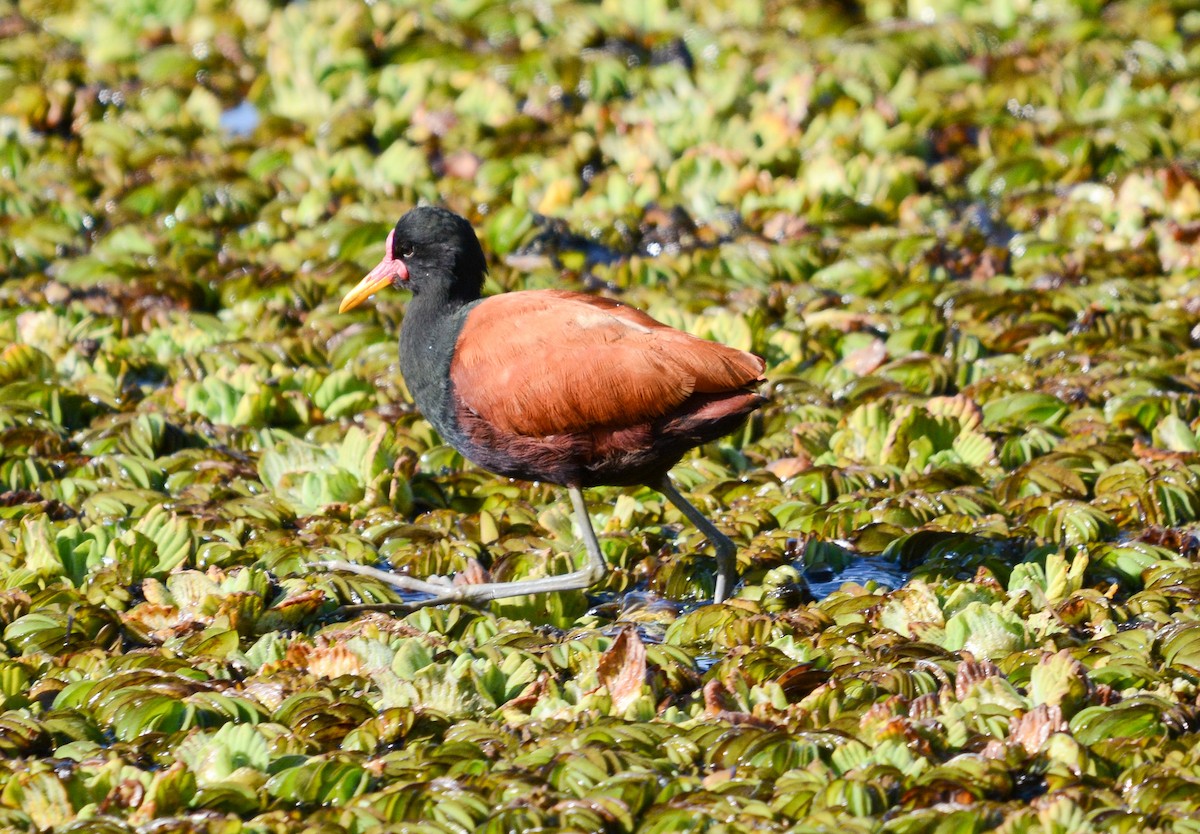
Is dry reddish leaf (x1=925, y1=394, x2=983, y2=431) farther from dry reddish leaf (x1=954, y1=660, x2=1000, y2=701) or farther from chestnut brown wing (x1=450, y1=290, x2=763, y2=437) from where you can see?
dry reddish leaf (x1=954, y1=660, x2=1000, y2=701)

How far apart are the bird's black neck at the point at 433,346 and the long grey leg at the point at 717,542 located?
745 mm

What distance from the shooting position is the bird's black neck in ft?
16.8

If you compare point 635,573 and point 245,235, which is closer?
point 635,573

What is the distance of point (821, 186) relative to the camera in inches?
352

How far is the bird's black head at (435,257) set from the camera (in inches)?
214

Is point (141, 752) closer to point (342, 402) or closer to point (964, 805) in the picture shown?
point (964, 805)

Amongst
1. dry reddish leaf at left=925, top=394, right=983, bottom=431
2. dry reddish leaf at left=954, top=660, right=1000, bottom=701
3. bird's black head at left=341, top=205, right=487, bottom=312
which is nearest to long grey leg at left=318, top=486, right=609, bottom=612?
bird's black head at left=341, top=205, right=487, bottom=312

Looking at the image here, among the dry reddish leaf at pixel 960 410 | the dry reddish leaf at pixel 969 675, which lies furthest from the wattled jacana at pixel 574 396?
the dry reddish leaf at pixel 960 410

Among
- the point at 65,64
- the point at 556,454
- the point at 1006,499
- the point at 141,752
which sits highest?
the point at 65,64

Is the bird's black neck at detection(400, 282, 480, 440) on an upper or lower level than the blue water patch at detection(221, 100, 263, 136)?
lower

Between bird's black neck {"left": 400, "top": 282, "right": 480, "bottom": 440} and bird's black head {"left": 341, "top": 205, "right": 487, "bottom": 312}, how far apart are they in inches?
0.6

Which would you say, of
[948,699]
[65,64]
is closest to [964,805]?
[948,699]

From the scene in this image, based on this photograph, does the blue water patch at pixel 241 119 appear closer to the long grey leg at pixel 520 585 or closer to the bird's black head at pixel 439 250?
the bird's black head at pixel 439 250

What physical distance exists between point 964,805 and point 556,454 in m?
1.75
